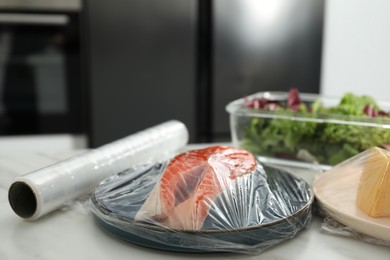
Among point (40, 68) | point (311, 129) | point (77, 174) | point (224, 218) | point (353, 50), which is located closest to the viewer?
point (224, 218)

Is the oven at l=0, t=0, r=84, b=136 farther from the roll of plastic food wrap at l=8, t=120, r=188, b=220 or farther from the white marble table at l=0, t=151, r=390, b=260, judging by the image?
the white marble table at l=0, t=151, r=390, b=260

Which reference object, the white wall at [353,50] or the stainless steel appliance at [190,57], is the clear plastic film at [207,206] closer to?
the stainless steel appliance at [190,57]

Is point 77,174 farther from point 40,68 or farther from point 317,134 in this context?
point 40,68

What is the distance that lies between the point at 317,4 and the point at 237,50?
1.22 ft

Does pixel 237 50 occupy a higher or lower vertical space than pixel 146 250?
higher

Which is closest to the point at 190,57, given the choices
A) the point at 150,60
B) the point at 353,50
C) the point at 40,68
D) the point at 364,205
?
the point at 150,60

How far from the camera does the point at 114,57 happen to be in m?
1.68

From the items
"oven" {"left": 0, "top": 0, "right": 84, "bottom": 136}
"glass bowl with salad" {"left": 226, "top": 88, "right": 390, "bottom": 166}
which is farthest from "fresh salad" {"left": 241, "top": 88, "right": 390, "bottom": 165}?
A: "oven" {"left": 0, "top": 0, "right": 84, "bottom": 136}

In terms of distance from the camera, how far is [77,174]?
671mm

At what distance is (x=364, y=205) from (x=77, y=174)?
1.28ft

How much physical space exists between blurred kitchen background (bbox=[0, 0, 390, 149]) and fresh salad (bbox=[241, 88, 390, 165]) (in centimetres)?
84

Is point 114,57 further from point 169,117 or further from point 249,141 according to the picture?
point 249,141

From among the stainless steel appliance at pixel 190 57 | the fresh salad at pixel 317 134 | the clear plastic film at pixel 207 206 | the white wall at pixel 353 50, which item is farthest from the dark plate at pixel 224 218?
the white wall at pixel 353 50

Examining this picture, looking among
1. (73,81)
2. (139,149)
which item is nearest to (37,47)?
(73,81)
